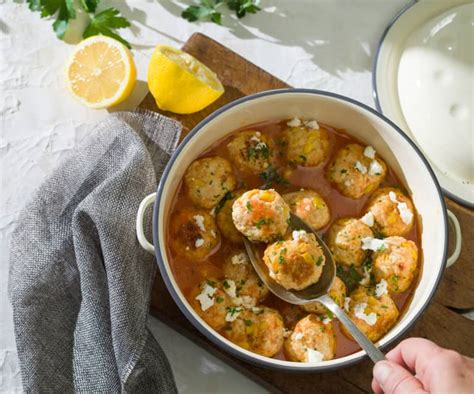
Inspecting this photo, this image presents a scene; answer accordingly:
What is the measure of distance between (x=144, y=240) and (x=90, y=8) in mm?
954

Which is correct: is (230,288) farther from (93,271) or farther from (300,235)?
(93,271)

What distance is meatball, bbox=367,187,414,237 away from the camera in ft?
6.66

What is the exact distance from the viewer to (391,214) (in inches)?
80.0

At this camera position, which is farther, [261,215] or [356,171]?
[356,171]

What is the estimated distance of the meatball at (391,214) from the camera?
2.03 m

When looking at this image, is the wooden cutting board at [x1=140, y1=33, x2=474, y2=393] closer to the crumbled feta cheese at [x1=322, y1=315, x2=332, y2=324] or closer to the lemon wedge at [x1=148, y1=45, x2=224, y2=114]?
the lemon wedge at [x1=148, y1=45, x2=224, y2=114]

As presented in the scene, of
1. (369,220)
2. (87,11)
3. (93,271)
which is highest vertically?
(87,11)

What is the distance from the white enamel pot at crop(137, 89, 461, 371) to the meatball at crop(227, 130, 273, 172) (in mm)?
51

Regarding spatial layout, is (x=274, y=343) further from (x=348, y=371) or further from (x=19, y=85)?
(x=19, y=85)

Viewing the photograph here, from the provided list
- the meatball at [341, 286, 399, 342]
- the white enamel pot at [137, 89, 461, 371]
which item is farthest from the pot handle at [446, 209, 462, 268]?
the meatball at [341, 286, 399, 342]

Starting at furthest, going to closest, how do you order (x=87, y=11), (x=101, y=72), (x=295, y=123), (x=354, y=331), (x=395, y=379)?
1. (x=87, y=11)
2. (x=101, y=72)
3. (x=295, y=123)
4. (x=354, y=331)
5. (x=395, y=379)

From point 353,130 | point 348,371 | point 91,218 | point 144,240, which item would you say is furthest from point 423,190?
point 91,218

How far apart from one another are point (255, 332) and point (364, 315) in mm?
321

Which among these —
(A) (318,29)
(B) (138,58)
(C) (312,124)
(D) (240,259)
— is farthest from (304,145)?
(B) (138,58)
